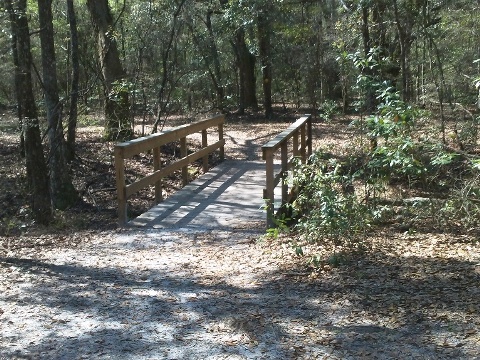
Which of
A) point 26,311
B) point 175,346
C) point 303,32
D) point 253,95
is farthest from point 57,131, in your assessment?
point 253,95

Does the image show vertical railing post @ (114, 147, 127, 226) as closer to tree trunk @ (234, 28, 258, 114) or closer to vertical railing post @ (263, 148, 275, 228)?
vertical railing post @ (263, 148, 275, 228)

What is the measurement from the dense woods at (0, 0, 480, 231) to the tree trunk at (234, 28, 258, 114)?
69mm

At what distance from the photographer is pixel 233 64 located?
3062 centimetres

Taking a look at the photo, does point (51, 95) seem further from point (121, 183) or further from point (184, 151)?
point (121, 183)

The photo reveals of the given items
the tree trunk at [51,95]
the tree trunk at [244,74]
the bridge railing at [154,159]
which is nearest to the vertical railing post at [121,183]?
the bridge railing at [154,159]

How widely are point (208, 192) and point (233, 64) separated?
20981 millimetres

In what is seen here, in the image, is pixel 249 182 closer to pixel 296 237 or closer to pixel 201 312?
pixel 296 237

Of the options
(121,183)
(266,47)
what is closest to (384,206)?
(121,183)

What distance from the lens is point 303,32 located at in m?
19.3

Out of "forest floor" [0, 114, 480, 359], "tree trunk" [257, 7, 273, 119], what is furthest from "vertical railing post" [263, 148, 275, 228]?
"tree trunk" [257, 7, 273, 119]

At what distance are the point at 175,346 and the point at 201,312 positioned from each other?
657 millimetres

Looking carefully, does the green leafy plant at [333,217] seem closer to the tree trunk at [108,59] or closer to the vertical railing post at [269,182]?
the vertical railing post at [269,182]

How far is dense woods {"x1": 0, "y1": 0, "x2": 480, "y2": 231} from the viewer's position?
30.1 ft

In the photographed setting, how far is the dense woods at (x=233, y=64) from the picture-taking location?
30.1ft
